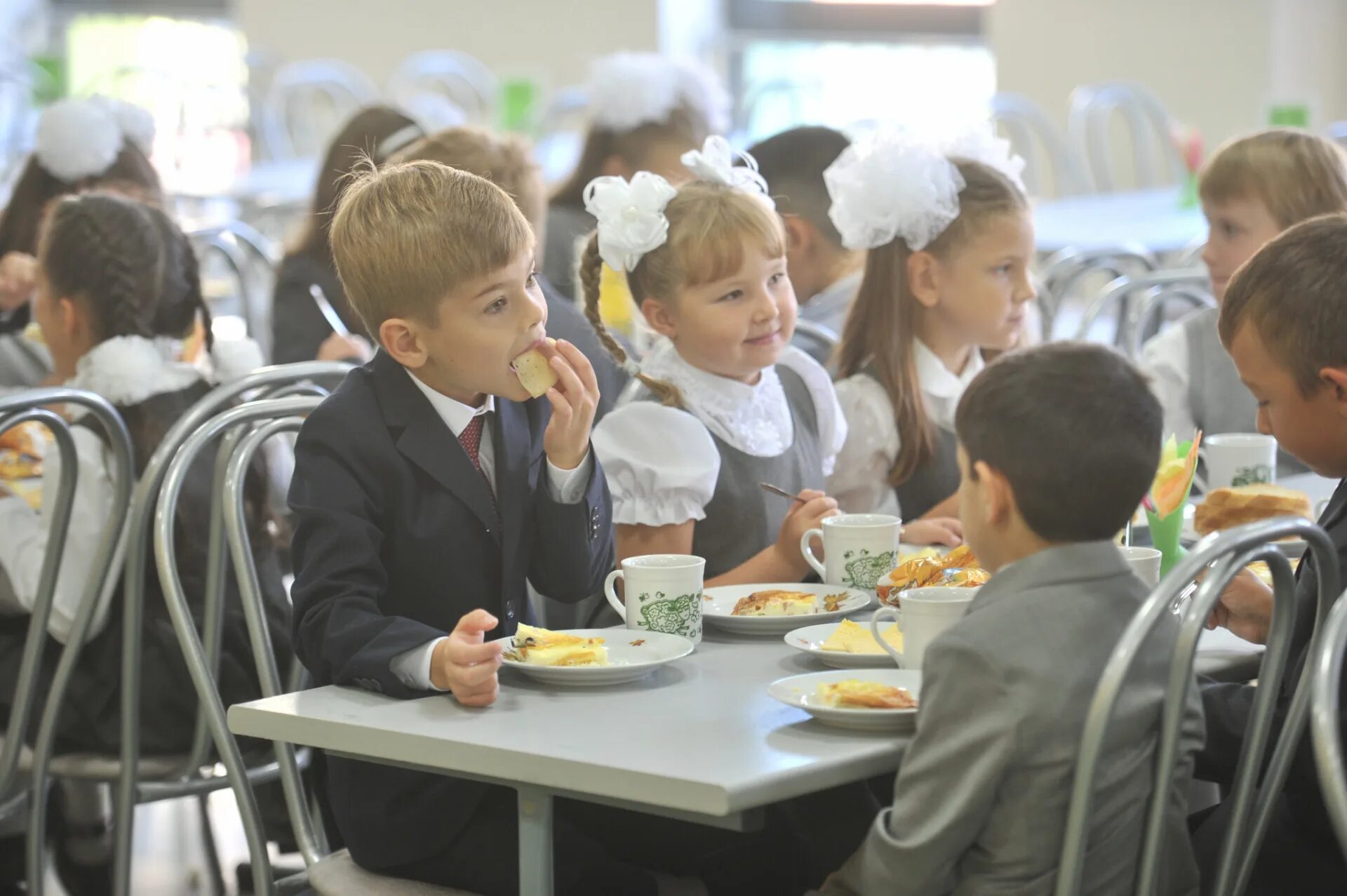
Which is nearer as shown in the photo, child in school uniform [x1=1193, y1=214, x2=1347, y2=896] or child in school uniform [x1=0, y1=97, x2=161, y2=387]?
child in school uniform [x1=1193, y1=214, x2=1347, y2=896]

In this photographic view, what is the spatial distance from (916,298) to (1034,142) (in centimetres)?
427

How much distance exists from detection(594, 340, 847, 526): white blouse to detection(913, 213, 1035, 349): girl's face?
40cm

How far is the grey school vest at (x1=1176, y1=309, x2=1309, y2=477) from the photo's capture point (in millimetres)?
2727

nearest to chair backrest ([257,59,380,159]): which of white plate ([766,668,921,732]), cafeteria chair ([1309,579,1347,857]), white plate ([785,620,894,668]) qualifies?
white plate ([785,620,894,668])

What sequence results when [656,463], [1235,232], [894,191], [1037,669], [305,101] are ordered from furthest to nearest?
1. [305,101]
2. [1235,232]
3. [894,191]
4. [656,463]
5. [1037,669]

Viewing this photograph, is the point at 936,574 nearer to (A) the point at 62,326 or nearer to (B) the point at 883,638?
(B) the point at 883,638

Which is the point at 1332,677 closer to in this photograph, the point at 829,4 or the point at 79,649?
the point at 79,649

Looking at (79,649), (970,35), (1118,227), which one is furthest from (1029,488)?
(970,35)

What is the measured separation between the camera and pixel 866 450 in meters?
2.38

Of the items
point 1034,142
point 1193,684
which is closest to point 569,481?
point 1193,684

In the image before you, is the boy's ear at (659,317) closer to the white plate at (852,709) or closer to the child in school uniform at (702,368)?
the child in school uniform at (702,368)

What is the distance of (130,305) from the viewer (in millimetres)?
2328

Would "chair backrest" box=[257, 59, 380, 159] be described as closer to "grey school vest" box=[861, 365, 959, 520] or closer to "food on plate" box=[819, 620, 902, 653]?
"grey school vest" box=[861, 365, 959, 520]

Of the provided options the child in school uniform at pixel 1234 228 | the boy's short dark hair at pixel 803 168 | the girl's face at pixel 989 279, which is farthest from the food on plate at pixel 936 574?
the boy's short dark hair at pixel 803 168
